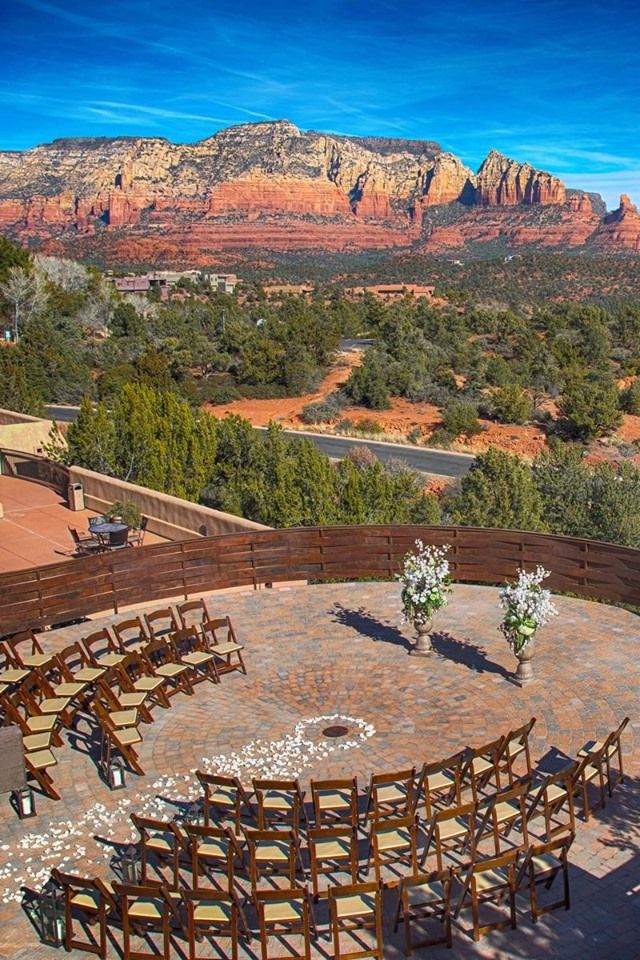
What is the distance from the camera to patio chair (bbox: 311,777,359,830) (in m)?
8.20

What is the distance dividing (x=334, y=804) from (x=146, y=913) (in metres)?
2.14

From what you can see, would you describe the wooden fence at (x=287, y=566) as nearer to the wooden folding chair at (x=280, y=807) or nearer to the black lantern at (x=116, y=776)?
the black lantern at (x=116, y=776)

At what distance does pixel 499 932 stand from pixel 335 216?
638ft

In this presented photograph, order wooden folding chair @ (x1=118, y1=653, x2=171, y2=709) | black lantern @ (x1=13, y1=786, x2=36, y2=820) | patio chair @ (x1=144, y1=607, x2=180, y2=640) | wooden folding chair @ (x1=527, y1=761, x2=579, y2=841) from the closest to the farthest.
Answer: wooden folding chair @ (x1=527, y1=761, x2=579, y2=841) < black lantern @ (x1=13, y1=786, x2=36, y2=820) < wooden folding chair @ (x1=118, y1=653, x2=171, y2=709) < patio chair @ (x1=144, y1=607, x2=180, y2=640)

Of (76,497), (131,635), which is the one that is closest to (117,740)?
(131,635)

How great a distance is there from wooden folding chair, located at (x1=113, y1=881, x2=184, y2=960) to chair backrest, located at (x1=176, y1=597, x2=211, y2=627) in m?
6.52

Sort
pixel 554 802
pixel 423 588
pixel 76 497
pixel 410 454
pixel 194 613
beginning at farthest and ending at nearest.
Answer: pixel 410 454, pixel 76 497, pixel 194 613, pixel 423 588, pixel 554 802

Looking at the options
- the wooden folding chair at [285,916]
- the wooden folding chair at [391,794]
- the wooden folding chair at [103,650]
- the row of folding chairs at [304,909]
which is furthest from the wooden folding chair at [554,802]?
the wooden folding chair at [103,650]

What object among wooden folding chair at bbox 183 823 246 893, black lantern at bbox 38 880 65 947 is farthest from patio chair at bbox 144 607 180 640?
black lantern at bbox 38 880 65 947

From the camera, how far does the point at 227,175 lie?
187m

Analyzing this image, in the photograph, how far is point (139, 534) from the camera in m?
20.7

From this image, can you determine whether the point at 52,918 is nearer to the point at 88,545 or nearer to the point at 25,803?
the point at 25,803

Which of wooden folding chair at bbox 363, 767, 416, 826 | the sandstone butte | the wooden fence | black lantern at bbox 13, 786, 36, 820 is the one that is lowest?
black lantern at bbox 13, 786, 36, 820

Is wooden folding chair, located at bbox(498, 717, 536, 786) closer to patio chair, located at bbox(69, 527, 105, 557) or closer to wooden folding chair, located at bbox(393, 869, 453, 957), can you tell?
wooden folding chair, located at bbox(393, 869, 453, 957)
